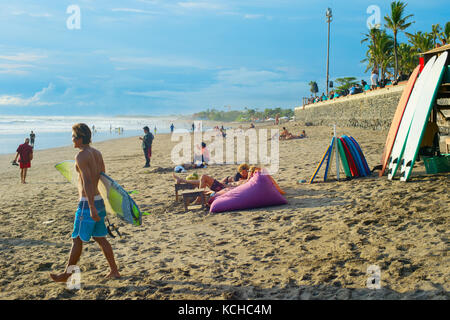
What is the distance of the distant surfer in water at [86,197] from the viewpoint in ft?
11.1

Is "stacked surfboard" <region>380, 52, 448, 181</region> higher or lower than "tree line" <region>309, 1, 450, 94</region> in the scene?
lower

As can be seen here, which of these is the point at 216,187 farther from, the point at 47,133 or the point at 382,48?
the point at 47,133

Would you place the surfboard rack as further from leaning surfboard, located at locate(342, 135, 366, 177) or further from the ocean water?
the ocean water

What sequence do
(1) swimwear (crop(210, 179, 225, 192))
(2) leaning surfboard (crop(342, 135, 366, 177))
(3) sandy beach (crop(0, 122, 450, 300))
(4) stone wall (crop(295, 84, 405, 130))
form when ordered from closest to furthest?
(3) sandy beach (crop(0, 122, 450, 300)) → (1) swimwear (crop(210, 179, 225, 192)) → (2) leaning surfboard (crop(342, 135, 366, 177)) → (4) stone wall (crop(295, 84, 405, 130))

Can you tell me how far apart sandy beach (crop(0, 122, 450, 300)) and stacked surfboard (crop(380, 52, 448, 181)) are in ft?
1.36

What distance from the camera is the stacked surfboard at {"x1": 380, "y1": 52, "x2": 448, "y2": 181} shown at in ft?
20.6

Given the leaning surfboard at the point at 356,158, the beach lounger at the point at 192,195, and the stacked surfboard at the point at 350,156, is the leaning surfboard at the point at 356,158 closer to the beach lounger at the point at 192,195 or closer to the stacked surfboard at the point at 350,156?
the stacked surfboard at the point at 350,156

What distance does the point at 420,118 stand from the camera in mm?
6375

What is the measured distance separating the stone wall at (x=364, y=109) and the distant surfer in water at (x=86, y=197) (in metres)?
15.8

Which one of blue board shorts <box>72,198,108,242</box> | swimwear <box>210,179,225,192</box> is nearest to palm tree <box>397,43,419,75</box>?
swimwear <box>210,179,225,192</box>
